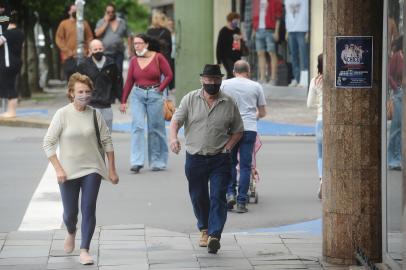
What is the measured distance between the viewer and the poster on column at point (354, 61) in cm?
919

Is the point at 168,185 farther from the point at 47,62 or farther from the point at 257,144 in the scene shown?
the point at 47,62

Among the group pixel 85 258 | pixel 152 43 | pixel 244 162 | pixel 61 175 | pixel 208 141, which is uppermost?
pixel 152 43

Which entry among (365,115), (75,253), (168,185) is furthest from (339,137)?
(168,185)

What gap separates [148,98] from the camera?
15.5m

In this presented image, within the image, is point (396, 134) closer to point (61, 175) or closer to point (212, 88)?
point (212, 88)

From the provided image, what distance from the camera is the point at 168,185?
567 inches

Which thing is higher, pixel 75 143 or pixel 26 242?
pixel 75 143

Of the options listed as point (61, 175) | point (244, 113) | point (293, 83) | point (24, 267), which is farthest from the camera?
point (293, 83)

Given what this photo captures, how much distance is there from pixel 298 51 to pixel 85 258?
16.9 meters

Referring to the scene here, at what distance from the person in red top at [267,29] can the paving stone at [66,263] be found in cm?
1694

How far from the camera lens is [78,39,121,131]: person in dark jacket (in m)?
14.9

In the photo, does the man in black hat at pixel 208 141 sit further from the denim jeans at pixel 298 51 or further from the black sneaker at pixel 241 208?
the denim jeans at pixel 298 51

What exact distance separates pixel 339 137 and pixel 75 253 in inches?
97.0

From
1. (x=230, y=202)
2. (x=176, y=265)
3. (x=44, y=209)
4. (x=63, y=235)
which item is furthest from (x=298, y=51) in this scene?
(x=176, y=265)
